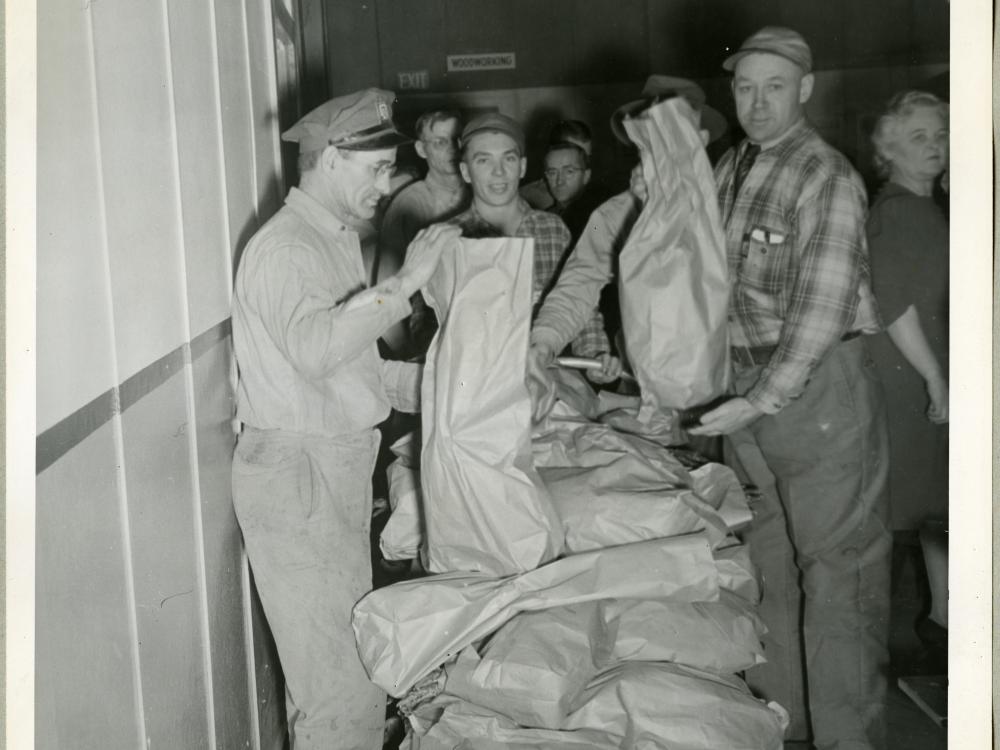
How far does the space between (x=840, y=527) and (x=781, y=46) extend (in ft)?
3.15

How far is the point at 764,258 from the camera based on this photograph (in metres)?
1.92

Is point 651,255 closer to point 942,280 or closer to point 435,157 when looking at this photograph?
point 942,280

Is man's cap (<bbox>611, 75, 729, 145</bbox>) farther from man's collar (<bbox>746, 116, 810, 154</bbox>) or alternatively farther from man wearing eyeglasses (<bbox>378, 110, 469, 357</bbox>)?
man wearing eyeglasses (<bbox>378, 110, 469, 357</bbox>)

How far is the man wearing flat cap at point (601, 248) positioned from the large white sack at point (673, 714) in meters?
0.78

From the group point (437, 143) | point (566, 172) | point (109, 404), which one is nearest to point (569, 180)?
point (566, 172)

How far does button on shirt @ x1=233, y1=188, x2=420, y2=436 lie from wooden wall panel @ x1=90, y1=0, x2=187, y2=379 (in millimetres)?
173

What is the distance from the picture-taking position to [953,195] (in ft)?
3.75

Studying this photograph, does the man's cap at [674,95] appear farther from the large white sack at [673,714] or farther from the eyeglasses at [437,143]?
the large white sack at [673,714]

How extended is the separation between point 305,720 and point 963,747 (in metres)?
0.97

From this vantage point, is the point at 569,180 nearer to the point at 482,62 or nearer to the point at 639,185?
the point at 482,62

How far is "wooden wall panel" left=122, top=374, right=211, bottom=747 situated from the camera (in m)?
1.13

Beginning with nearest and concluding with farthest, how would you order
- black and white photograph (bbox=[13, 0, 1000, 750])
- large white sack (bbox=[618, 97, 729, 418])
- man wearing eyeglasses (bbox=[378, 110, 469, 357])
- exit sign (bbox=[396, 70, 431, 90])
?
black and white photograph (bbox=[13, 0, 1000, 750]), large white sack (bbox=[618, 97, 729, 418]), man wearing eyeglasses (bbox=[378, 110, 469, 357]), exit sign (bbox=[396, 70, 431, 90])

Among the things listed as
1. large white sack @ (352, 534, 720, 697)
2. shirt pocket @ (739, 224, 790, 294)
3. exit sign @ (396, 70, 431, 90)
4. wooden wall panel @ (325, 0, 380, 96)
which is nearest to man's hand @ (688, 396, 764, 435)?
shirt pocket @ (739, 224, 790, 294)

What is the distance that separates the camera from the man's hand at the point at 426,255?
1.46 meters
